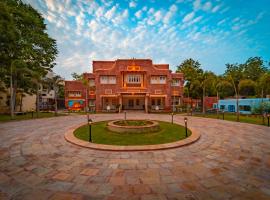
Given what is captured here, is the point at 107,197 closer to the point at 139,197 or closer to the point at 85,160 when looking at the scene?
the point at 139,197

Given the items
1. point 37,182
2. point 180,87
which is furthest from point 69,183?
point 180,87

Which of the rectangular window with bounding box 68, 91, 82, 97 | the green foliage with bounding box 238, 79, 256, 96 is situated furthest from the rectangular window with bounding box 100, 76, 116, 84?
the green foliage with bounding box 238, 79, 256, 96

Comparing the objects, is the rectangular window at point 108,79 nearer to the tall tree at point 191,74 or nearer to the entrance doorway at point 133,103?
the entrance doorway at point 133,103

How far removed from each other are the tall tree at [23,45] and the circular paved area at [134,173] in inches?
627

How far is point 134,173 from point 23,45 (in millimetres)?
23479

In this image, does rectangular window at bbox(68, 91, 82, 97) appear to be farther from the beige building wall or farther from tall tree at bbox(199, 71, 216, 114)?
tall tree at bbox(199, 71, 216, 114)

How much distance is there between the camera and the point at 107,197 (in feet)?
11.0

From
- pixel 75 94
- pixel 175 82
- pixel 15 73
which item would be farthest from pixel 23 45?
pixel 175 82

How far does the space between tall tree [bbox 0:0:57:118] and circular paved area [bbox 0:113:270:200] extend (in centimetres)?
1592

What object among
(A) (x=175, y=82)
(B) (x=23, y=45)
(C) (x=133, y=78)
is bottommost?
(A) (x=175, y=82)

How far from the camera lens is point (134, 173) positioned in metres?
4.50

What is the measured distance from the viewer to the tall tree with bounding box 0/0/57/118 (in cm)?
1723

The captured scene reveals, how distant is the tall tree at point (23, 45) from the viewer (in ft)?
56.5

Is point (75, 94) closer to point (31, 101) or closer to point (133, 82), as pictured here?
point (31, 101)
